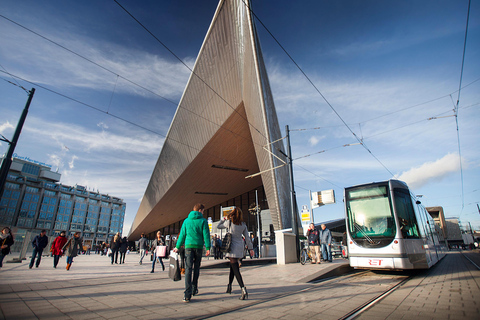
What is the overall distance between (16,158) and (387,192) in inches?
3441

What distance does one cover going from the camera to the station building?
46.4 ft

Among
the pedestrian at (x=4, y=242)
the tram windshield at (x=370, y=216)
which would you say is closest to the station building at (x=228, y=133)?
the tram windshield at (x=370, y=216)

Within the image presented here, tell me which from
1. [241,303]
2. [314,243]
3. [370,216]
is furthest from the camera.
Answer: [314,243]

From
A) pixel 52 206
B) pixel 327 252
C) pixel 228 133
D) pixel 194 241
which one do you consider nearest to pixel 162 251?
pixel 194 241

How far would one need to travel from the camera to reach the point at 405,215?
6.71 metres

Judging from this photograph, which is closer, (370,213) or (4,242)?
(370,213)

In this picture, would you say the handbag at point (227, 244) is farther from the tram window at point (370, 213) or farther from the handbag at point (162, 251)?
the tram window at point (370, 213)

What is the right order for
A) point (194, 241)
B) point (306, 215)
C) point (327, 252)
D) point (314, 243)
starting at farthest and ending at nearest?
1. point (306, 215)
2. point (327, 252)
3. point (314, 243)
4. point (194, 241)

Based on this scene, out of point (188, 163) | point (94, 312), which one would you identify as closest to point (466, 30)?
point (94, 312)

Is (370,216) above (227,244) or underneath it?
above

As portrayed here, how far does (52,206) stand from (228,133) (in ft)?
262

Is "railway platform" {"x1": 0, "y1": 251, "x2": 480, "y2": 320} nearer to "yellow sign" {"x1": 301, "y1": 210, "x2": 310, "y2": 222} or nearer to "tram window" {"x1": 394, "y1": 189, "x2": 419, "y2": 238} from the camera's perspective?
"tram window" {"x1": 394, "y1": 189, "x2": 419, "y2": 238}

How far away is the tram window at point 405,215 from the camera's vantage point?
6397mm

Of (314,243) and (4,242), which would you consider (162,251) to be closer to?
(4,242)
